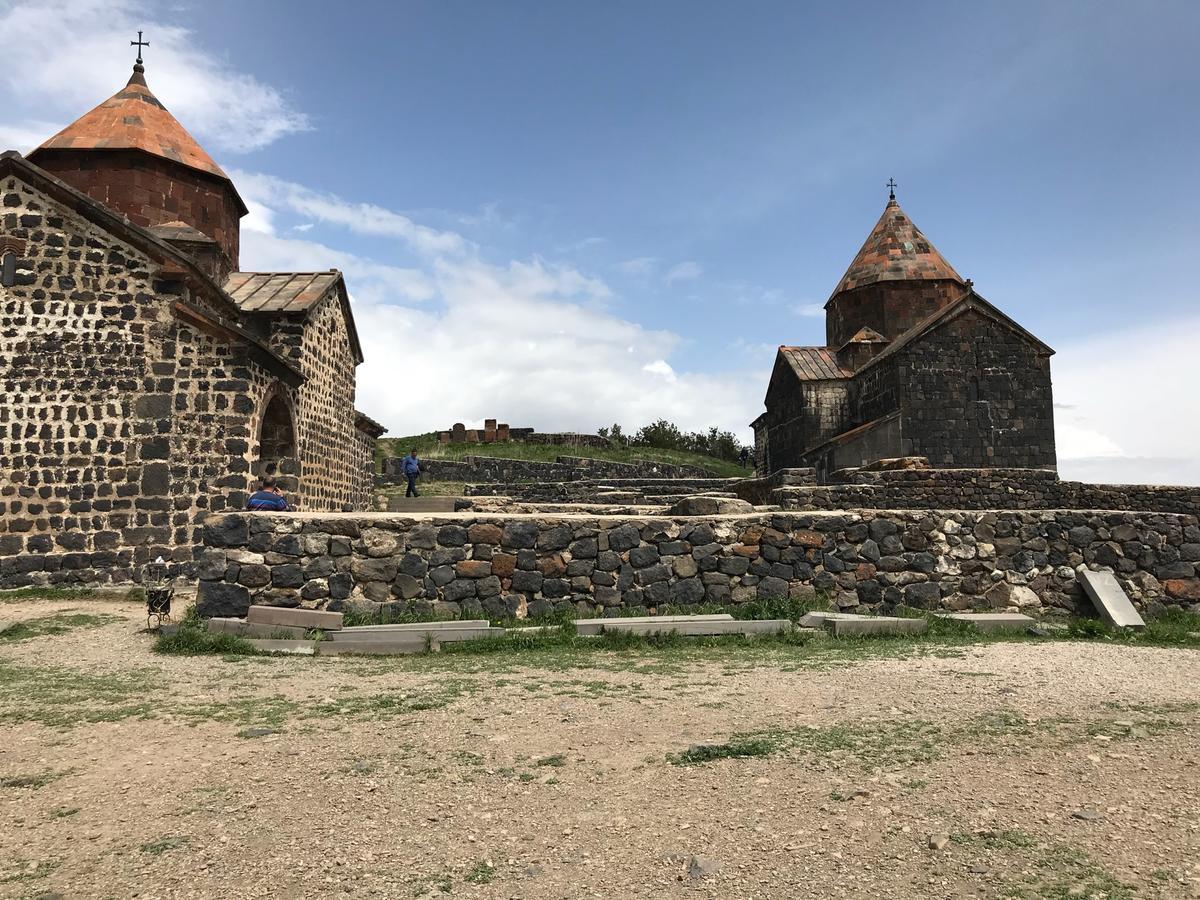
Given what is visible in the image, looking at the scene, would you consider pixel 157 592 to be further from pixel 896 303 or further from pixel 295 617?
pixel 896 303

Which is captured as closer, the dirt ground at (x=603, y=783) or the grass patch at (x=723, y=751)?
the dirt ground at (x=603, y=783)

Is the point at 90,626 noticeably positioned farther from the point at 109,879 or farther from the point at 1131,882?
the point at 1131,882

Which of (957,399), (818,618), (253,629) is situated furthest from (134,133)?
(957,399)

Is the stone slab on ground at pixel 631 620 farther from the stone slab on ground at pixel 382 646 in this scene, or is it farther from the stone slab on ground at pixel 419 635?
the stone slab on ground at pixel 382 646

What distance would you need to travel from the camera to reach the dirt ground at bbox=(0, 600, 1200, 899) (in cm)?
264

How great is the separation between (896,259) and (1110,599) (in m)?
18.9

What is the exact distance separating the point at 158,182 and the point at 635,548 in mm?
14425

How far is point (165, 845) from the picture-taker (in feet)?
9.43

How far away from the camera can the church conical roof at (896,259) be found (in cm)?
2419

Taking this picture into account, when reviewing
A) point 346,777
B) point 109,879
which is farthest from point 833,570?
point 109,879

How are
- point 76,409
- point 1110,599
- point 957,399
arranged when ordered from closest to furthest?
point 1110,599 → point 76,409 → point 957,399

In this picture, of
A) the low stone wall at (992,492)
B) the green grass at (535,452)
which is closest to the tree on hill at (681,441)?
the green grass at (535,452)

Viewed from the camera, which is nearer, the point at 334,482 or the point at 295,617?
the point at 295,617

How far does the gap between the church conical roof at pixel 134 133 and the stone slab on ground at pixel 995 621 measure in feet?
54.9
